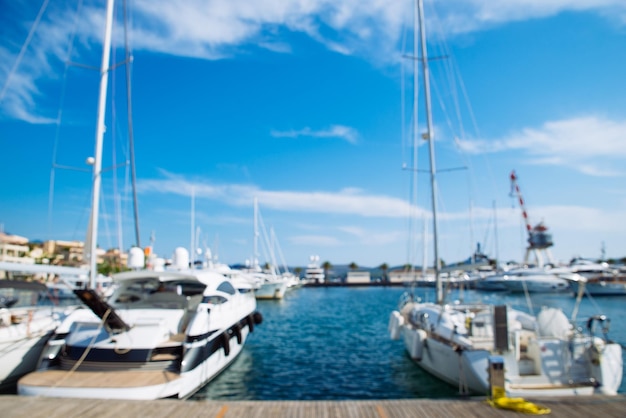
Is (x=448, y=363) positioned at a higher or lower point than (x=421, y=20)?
lower

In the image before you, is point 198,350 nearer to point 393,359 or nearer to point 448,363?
point 448,363

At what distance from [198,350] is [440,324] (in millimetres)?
8292

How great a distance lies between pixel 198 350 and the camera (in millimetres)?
11633

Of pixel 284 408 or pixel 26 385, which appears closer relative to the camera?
pixel 284 408

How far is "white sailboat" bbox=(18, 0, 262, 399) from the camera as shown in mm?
9492

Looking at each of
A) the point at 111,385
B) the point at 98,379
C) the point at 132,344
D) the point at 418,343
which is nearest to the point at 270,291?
the point at 418,343

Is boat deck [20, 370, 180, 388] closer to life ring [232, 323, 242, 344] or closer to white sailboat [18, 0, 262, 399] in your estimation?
white sailboat [18, 0, 262, 399]

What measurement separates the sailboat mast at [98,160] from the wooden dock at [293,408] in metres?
6.77

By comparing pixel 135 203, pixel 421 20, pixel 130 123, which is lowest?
pixel 135 203

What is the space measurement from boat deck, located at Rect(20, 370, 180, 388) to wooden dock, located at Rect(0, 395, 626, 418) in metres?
1.46

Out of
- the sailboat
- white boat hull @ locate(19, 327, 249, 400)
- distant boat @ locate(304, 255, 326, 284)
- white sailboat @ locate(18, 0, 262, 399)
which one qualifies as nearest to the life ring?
white sailboat @ locate(18, 0, 262, 399)

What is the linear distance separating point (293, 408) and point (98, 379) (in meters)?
5.17

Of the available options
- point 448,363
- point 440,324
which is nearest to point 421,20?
point 440,324

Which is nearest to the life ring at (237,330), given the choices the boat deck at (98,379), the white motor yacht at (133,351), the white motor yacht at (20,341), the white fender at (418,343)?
the white motor yacht at (133,351)
